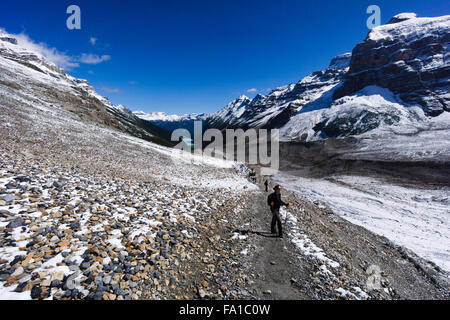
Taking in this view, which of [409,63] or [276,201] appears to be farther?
[409,63]

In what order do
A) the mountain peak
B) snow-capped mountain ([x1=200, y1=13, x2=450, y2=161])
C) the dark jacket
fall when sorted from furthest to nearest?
the mountain peak < snow-capped mountain ([x1=200, y1=13, x2=450, y2=161]) < the dark jacket

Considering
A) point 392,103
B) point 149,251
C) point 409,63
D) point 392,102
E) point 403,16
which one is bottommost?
point 149,251

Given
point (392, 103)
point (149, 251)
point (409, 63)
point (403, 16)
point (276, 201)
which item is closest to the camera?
point (149, 251)

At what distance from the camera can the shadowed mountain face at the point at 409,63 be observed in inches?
4498

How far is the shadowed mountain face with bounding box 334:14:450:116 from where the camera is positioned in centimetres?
11425

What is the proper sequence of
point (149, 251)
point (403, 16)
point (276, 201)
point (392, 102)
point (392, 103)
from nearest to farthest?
1. point (149, 251)
2. point (276, 201)
3. point (392, 103)
4. point (392, 102)
5. point (403, 16)

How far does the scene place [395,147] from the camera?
230 feet

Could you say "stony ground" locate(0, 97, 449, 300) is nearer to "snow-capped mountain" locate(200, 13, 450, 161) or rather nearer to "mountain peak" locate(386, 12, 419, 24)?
"snow-capped mountain" locate(200, 13, 450, 161)

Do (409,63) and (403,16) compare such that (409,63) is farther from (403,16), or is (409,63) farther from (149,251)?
(149,251)

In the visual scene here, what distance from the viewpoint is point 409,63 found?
13212cm

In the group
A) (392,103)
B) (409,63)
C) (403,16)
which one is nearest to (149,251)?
(392,103)

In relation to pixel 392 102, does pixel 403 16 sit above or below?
above

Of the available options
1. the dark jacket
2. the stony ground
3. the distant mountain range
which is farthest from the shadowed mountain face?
the stony ground
